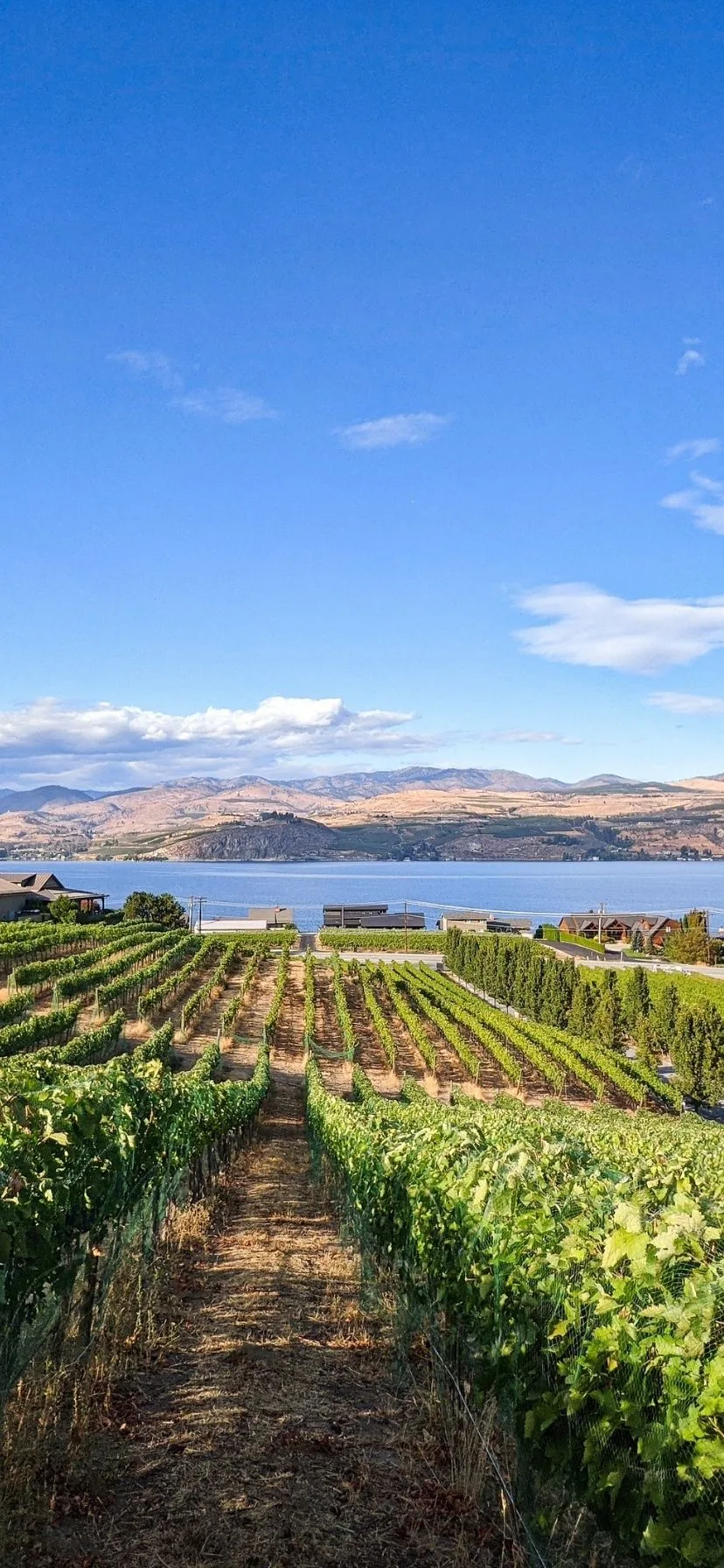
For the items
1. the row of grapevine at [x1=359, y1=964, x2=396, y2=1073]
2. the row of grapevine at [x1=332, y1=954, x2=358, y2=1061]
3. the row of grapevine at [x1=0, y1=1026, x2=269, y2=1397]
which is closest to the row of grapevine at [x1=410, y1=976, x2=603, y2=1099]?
the row of grapevine at [x1=359, y1=964, x2=396, y2=1073]

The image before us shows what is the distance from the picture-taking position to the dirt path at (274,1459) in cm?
392

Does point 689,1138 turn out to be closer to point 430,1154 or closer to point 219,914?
point 430,1154

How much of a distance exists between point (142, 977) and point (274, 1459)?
4022 cm

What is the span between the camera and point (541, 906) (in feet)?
623

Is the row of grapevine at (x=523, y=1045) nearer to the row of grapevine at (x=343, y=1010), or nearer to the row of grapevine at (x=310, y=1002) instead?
the row of grapevine at (x=343, y=1010)

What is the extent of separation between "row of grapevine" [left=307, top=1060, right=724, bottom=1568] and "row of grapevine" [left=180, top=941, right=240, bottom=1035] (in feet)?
111

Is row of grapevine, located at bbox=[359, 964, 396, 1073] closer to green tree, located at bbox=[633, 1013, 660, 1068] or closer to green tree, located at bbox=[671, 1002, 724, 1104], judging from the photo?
green tree, located at bbox=[633, 1013, 660, 1068]

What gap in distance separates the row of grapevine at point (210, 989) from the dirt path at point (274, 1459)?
106ft

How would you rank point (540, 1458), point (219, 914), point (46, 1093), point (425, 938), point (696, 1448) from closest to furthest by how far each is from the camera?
point (696, 1448), point (540, 1458), point (46, 1093), point (425, 938), point (219, 914)

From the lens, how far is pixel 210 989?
1826 inches

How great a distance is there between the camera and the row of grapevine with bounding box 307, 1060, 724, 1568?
299 centimetres

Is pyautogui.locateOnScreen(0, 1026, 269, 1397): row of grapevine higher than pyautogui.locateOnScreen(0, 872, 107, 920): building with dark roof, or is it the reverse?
pyautogui.locateOnScreen(0, 1026, 269, 1397): row of grapevine

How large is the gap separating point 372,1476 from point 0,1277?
2.28 meters

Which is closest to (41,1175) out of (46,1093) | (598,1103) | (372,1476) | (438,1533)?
(46,1093)
